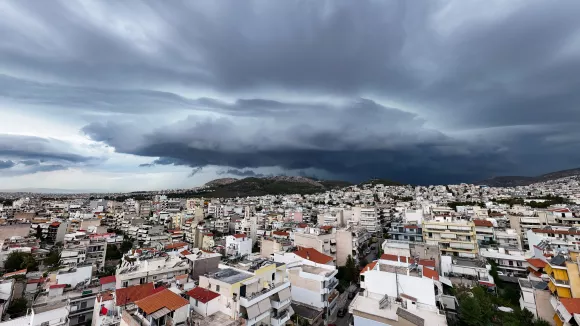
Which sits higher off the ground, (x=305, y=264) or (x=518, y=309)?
(x=305, y=264)

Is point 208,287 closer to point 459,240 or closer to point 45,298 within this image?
point 45,298

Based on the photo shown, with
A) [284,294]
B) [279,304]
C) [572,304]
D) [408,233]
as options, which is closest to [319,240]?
[408,233]

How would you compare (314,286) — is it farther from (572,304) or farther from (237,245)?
(237,245)

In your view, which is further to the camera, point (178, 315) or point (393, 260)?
point (393, 260)

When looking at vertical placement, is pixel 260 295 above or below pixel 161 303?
below

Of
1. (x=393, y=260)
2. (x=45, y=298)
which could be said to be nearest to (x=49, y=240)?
(x=45, y=298)

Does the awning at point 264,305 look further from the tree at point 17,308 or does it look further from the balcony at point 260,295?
the tree at point 17,308

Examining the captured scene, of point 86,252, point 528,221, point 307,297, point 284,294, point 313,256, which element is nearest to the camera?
point 284,294

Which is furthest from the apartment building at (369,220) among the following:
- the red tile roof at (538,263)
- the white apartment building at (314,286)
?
the white apartment building at (314,286)

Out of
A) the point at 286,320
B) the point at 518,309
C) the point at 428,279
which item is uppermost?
the point at 428,279
